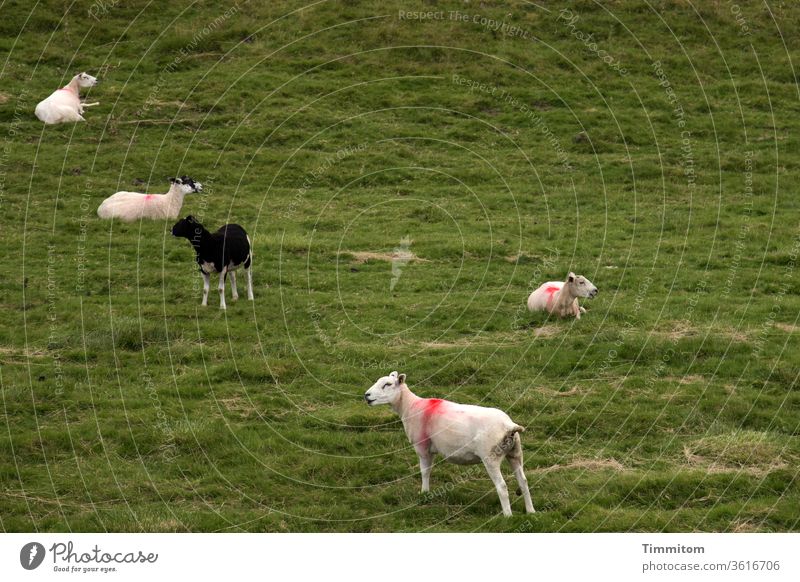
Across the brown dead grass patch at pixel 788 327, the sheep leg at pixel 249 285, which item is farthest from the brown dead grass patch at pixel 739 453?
the sheep leg at pixel 249 285

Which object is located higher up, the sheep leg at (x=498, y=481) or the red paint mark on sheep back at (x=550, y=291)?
the red paint mark on sheep back at (x=550, y=291)

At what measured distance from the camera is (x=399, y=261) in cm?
2658

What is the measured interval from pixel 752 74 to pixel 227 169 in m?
20.5

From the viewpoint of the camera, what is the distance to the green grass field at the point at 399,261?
1488 centimetres

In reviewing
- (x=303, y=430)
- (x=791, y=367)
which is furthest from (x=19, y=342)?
(x=791, y=367)

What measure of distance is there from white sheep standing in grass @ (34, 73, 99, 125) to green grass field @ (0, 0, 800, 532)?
0.67m

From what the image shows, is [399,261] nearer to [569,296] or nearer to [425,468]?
[569,296]

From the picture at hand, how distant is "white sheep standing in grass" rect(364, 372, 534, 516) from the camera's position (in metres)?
13.5

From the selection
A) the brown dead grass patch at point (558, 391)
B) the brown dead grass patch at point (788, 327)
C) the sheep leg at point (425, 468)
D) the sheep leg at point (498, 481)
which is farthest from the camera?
the brown dead grass patch at point (788, 327)

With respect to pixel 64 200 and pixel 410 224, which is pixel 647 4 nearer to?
pixel 410 224

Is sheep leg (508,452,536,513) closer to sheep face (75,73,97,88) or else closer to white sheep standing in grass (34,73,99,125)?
white sheep standing in grass (34,73,99,125)
